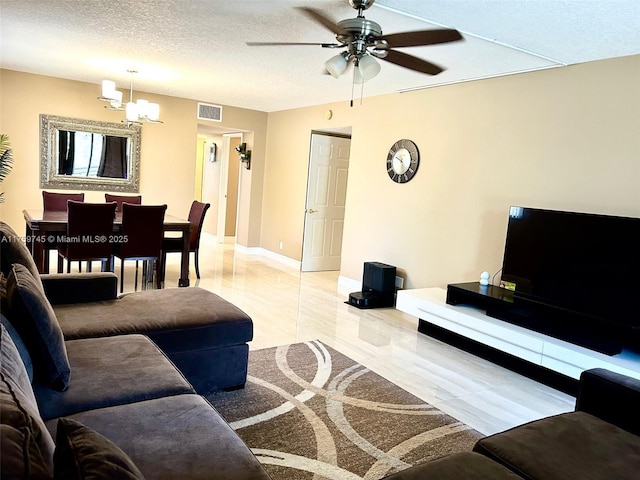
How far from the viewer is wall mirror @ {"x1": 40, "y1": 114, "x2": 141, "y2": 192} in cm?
630

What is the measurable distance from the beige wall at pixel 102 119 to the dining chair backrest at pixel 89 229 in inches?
86.1

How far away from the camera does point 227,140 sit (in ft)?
29.1

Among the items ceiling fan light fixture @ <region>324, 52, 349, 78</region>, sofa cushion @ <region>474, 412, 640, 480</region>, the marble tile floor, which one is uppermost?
ceiling fan light fixture @ <region>324, 52, 349, 78</region>

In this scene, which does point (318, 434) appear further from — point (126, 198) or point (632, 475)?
point (126, 198)

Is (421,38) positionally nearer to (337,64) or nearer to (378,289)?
(337,64)

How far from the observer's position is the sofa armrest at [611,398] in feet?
6.34

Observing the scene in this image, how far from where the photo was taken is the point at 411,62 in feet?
10.1

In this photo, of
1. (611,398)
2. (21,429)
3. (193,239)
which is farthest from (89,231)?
(611,398)

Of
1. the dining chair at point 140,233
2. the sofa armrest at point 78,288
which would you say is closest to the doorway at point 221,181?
the dining chair at point 140,233

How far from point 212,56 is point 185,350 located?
9.66 ft

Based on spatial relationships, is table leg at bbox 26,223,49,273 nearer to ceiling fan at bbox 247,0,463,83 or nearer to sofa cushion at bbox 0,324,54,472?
ceiling fan at bbox 247,0,463,83

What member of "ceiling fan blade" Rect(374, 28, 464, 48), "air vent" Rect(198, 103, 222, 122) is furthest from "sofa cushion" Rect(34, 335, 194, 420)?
"air vent" Rect(198, 103, 222, 122)

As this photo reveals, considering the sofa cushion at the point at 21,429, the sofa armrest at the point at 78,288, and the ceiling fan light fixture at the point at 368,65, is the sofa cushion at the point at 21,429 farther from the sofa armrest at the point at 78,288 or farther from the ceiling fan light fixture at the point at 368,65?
the ceiling fan light fixture at the point at 368,65

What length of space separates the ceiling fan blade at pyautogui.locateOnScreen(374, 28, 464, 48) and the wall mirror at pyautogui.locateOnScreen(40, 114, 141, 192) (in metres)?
5.16
